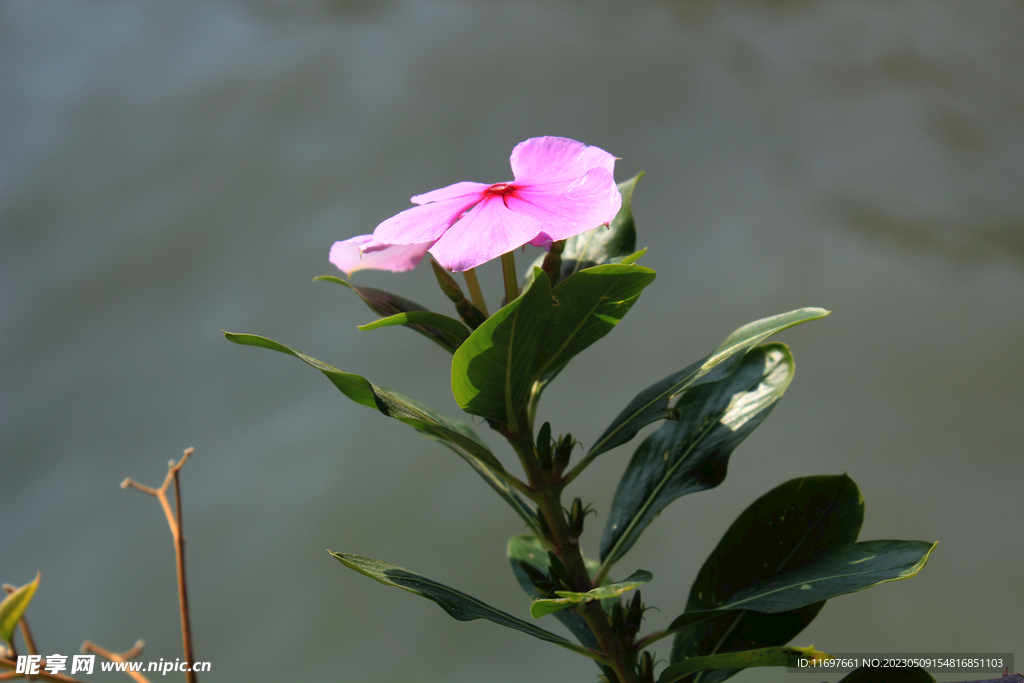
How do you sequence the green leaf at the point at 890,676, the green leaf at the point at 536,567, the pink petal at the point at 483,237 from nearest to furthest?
the pink petal at the point at 483,237 → the green leaf at the point at 890,676 → the green leaf at the point at 536,567

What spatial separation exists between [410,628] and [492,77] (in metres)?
1.54

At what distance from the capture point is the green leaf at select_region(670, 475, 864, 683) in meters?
0.56

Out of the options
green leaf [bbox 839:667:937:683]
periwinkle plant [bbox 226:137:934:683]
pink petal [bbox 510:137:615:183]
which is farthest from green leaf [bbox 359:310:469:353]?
green leaf [bbox 839:667:937:683]

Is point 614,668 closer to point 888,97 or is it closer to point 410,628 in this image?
point 410,628

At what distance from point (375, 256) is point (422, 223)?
5.1 inches

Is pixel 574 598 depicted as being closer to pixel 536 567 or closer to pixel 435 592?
pixel 435 592

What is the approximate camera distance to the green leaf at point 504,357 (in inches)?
14.3

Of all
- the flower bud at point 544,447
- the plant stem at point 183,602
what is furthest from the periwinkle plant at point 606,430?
the plant stem at point 183,602

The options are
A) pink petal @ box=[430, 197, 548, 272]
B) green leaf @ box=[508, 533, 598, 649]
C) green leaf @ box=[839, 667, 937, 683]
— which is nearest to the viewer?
pink petal @ box=[430, 197, 548, 272]

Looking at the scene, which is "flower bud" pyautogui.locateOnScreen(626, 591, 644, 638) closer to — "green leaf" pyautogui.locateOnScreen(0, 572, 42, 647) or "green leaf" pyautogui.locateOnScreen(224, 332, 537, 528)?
"green leaf" pyautogui.locateOnScreen(224, 332, 537, 528)

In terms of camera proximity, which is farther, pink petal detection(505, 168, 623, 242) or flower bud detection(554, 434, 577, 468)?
flower bud detection(554, 434, 577, 468)

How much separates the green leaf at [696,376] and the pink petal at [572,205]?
153 mm

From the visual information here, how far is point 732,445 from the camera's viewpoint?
21.9 inches

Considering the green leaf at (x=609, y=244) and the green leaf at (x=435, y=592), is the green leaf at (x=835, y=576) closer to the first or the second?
the green leaf at (x=435, y=592)
